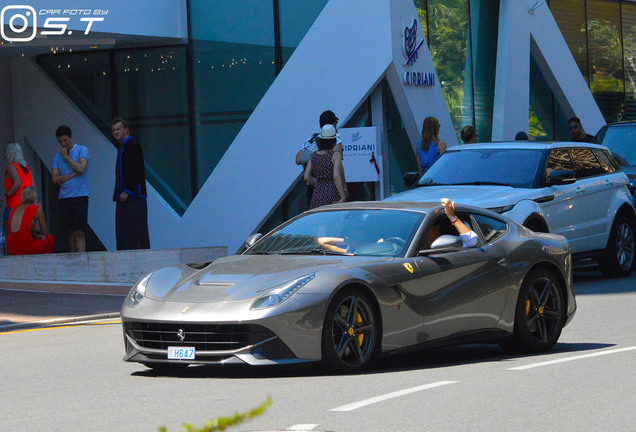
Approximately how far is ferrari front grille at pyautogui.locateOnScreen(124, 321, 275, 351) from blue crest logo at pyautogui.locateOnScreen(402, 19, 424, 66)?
47.6 feet

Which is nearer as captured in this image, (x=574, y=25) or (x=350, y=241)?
(x=350, y=241)

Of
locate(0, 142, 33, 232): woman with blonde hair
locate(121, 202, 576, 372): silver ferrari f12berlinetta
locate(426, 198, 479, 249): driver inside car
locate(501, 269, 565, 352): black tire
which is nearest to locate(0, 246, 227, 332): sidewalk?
locate(0, 142, 33, 232): woman with blonde hair

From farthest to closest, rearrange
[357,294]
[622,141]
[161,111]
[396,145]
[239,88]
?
[161,111] < [239,88] < [396,145] < [622,141] < [357,294]

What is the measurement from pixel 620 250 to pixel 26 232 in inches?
343

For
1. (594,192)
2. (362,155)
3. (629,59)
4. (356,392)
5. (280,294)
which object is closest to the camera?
(356,392)

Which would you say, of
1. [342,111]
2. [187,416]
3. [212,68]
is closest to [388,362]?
[187,416]

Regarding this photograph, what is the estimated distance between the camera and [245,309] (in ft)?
27.5

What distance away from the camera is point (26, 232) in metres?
18.3

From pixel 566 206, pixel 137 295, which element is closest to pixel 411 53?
pixel 566 206

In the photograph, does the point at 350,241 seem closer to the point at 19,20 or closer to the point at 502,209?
the point at 502,209

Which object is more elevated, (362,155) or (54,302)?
(362,155)

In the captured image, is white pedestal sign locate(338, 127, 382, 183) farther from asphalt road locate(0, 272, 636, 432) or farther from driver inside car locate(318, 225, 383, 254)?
driver inside car locate(318, 225, 383, 254)

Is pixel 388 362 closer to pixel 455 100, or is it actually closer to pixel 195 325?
pixel 195 325

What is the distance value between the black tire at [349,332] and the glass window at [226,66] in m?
15.2
